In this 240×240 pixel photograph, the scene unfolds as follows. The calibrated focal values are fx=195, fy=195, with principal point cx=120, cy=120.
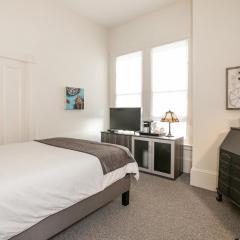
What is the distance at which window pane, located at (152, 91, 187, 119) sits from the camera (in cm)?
381

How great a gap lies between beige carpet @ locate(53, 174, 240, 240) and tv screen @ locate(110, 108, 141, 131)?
1.49 meters

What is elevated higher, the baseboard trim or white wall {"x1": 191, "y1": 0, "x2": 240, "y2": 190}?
white wall {"x1": 191, "y1": 0, "x2": 240, "y2": 190}

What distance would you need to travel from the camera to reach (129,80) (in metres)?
4.60

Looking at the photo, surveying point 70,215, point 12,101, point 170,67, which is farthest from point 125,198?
point 170,67

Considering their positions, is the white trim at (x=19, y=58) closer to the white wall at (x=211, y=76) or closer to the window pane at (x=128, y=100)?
the window pane at (x=128, y=100)

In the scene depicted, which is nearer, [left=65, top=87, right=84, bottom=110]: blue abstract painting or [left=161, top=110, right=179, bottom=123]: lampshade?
[left=161, top=110, right=179, bottom=123]: lampshade

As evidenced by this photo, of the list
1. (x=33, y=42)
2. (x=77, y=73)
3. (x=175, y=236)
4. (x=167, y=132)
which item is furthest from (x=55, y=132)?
(x=175, y=236)

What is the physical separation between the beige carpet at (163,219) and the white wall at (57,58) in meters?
2.04

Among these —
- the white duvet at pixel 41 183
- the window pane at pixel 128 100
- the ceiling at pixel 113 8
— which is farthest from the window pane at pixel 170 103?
the white duvet at pixel 41 183

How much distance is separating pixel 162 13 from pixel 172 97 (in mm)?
1738

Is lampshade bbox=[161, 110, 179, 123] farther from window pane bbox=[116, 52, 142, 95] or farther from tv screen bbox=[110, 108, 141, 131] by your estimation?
window pane bbox=[116, 52, 142, 95]

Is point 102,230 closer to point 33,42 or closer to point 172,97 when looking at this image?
point 172,97

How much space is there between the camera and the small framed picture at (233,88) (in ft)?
9.07

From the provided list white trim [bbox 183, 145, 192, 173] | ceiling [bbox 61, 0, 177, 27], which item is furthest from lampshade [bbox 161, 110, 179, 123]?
ceiling [bbox 61, 0, 177, 27]
